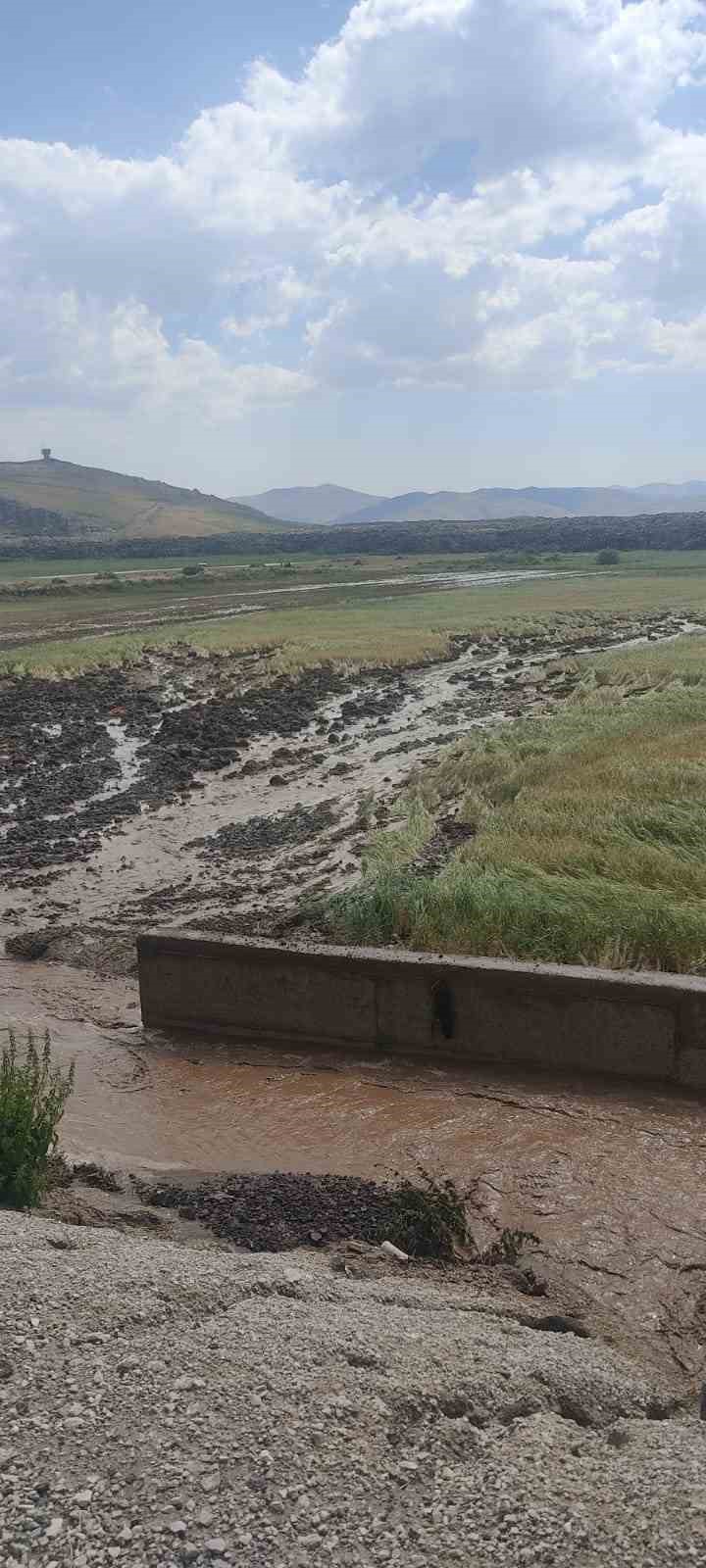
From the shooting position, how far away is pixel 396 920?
457 inches

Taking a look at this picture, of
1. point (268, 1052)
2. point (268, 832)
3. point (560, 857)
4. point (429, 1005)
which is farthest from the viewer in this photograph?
point (268, 832)

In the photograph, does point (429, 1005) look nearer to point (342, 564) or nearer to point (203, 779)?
point (203, 779)

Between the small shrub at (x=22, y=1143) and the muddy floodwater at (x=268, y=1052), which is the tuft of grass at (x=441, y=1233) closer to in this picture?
the muddy floodwater at (x=268, y=1052)

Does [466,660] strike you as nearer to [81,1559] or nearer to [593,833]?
[593,833]

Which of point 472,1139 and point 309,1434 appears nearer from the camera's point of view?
point 309,1434

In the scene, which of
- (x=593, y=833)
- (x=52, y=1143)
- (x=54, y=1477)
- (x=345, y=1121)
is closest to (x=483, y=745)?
(x=593, y=833)

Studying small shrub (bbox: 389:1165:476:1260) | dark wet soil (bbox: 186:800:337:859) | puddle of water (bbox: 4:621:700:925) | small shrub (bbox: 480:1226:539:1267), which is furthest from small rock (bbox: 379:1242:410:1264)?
dark wet soil (bbox: 186:800:337:859)

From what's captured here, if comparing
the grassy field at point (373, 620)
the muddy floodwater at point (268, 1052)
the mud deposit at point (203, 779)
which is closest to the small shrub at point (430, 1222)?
the muddy floodwater at point (268, 1052)

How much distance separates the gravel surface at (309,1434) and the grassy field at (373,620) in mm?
30307

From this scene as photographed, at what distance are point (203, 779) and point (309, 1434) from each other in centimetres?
1742

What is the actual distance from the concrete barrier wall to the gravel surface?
4.06 meters

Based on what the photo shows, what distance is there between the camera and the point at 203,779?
2108 centimetres

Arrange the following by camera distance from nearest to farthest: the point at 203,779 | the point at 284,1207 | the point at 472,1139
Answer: the point at 284,1207 < the point at 472,1139 < the point at 203,779

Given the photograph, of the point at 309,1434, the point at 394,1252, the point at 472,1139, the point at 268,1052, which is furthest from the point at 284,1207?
the point at 268,1052
